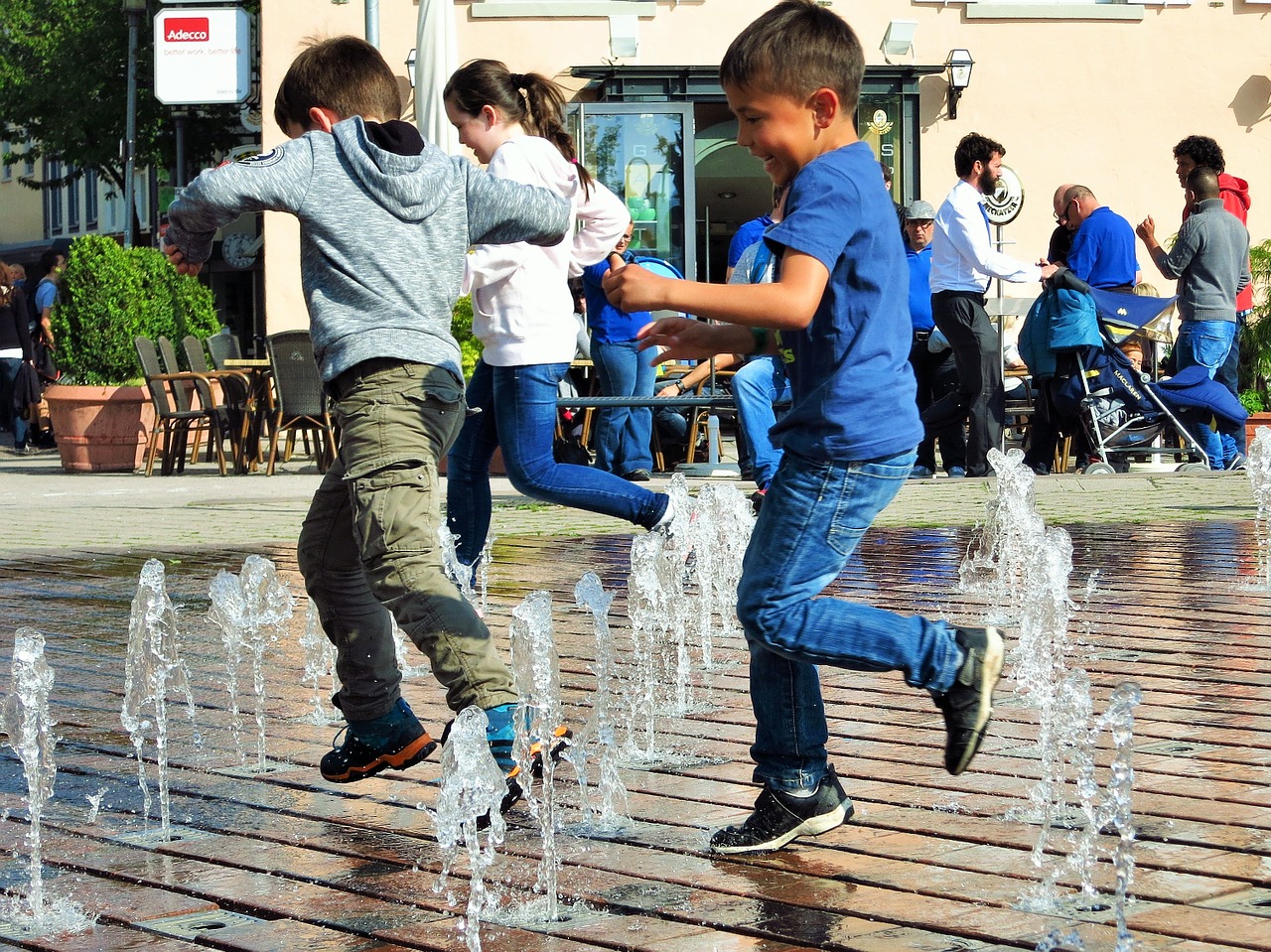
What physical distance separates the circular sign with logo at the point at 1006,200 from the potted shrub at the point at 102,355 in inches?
348

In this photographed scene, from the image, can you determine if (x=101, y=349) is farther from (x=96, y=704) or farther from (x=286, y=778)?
(x=286, y=778)

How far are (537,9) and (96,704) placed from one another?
16.8 meters

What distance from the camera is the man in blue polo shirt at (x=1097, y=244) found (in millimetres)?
13273

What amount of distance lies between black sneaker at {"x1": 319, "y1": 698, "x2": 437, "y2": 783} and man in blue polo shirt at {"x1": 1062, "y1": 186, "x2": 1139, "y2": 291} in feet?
33.0

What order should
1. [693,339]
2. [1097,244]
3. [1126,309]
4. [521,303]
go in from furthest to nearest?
[1097,244] < [1126,309] < [521,303] < [693,339]

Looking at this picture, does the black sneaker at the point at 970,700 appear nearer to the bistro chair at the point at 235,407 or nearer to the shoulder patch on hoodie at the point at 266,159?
the shoulder patch on hoodie at the point at 266,159

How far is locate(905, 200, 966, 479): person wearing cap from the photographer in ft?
41.9

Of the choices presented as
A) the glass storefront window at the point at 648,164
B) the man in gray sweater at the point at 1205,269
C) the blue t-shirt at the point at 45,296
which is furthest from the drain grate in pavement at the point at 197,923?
the blue t-shirt at the point at 45,296

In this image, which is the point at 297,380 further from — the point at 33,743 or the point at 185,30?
the point at 33,743

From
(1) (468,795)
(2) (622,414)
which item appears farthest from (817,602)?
(2) (622,414)

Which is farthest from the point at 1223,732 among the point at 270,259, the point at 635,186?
the point at 270,259

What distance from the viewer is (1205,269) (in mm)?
12672

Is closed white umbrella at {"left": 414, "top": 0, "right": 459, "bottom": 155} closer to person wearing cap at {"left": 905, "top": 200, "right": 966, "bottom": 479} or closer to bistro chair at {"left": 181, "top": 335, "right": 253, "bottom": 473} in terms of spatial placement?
bistro chair at {"left": 181, "top": 335, "right": 253, "bottom": 473}

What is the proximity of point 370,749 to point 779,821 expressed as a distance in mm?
1028
